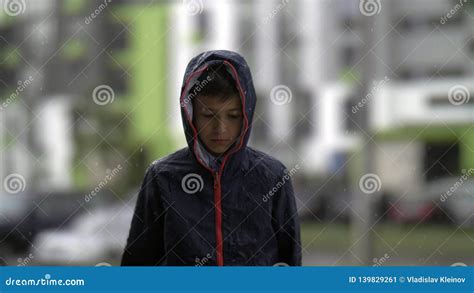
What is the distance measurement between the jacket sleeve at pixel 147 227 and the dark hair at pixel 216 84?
325mm

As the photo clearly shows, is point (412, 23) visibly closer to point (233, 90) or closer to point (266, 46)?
point (266, 46)

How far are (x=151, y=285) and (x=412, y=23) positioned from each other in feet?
6.48

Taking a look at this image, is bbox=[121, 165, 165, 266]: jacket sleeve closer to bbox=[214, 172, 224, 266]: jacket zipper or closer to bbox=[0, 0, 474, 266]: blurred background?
bbox=[214, 172, 224, 266]: jacket zipper

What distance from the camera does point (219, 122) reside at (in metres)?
2.29

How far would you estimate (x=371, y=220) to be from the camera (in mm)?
3707

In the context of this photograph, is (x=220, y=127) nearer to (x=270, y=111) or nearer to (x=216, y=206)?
(x=216, y=206)

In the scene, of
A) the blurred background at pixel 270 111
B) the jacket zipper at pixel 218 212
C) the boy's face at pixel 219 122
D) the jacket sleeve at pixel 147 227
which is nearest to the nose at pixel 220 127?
the boy's face at pixel 219 122

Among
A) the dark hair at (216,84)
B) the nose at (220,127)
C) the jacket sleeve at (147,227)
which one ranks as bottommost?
the jacket sleeve at (147,227)

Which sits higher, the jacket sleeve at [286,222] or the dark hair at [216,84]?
the dark hair at [216,84]

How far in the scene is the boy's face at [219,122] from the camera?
228 centimetres

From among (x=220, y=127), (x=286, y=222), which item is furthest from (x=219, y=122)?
(x=286, y=222)

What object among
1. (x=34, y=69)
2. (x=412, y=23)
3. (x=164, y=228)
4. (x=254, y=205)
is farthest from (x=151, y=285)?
(x=412, y=23)

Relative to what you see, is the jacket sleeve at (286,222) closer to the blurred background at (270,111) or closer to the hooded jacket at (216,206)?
the hooded jacket at (216,206)

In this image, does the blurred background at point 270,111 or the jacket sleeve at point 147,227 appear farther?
the blurred background at point 270,111
